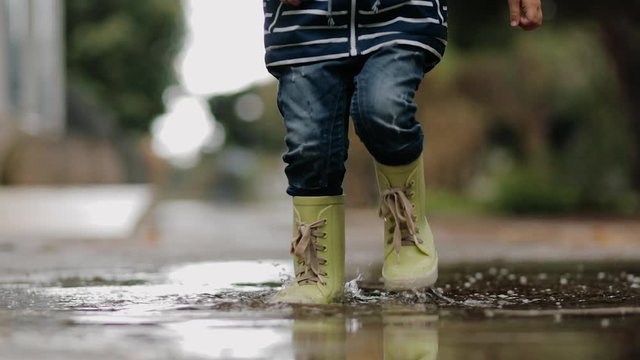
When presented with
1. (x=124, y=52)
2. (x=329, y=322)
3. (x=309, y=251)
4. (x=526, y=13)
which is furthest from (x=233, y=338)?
(x=124, y=52)

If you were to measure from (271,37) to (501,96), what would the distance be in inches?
574

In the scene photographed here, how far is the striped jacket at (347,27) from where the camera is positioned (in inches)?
103

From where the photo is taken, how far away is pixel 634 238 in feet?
22.1

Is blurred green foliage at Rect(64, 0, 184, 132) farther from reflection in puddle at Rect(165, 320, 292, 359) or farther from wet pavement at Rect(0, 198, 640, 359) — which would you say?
reflection in puddle at Rect(165, 320, 292, 359)

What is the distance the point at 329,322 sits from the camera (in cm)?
213

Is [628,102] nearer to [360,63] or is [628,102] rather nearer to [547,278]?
[547,278]

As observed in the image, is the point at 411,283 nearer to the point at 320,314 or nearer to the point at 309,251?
the point at 309,251

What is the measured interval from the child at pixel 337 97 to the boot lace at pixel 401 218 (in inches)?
1.4

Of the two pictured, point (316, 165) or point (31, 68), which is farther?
point (31, 68)

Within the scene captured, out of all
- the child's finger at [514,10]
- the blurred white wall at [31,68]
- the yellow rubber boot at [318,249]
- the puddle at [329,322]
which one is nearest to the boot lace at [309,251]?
the yellow rubber boot at [318,249]

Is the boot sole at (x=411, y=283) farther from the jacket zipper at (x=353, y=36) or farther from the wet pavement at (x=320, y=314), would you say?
the jacket zipper at (x=353, y=36)

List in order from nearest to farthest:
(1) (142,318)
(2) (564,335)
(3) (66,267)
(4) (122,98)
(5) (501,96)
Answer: (2) (564,335)
(1) (142,318)
(3) (66,267)
(5) (501,96)
(4) (122,98)

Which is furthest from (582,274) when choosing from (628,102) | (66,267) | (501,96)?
(501,96)

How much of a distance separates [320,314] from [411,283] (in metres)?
0.48
